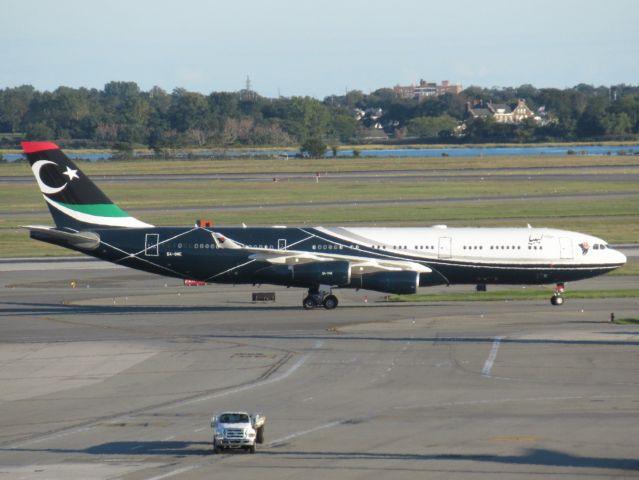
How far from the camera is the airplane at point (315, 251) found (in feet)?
192

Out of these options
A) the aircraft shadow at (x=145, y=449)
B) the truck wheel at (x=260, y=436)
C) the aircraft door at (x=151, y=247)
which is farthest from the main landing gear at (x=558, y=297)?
the aircraft shadow at (x=145, y=449)

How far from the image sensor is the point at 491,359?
43.9 meters

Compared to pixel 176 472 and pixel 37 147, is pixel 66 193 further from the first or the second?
pixel 176 472

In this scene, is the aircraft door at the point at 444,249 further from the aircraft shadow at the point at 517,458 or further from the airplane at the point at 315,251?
the aircraft shadow at the point at 517,458

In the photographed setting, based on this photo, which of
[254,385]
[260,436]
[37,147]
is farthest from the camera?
[37,147]

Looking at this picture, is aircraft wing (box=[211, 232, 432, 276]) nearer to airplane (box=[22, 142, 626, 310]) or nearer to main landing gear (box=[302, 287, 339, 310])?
airplane (box=[22, 142, 626, 310])

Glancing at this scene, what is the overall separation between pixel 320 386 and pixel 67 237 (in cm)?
2420

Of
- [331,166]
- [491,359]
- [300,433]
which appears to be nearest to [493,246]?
[491,359]

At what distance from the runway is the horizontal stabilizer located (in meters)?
3.44

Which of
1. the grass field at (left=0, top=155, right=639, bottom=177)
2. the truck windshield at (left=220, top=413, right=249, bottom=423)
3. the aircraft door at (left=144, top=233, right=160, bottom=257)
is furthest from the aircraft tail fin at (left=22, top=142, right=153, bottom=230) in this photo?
the grass field at (left=0, top=155, right=639, bottom=177)

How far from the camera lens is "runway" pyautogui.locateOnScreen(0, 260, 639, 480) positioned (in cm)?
2862

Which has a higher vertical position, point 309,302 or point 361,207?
point 361,207

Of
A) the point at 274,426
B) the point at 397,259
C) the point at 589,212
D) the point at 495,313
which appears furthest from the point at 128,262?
the point at 589,212

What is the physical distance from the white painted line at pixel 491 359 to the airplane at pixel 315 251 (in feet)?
34.8
